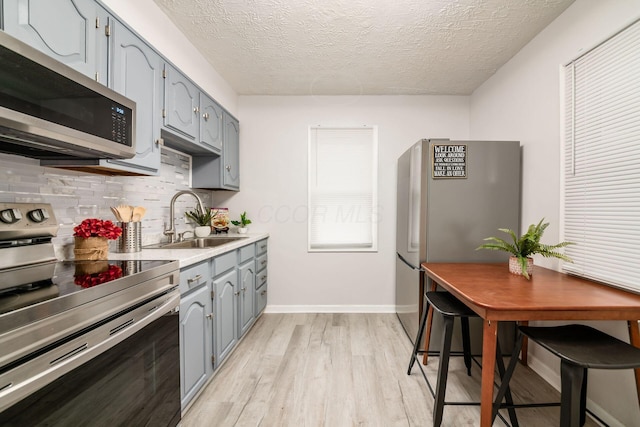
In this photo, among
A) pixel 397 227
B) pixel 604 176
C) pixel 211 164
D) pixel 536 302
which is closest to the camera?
pixel 536 302

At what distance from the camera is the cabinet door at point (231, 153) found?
293 centimetres

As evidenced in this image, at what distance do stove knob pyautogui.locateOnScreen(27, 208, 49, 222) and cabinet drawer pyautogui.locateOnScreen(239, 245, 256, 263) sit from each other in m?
1.37

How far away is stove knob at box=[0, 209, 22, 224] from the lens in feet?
3.47

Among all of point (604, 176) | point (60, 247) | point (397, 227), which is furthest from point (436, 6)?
point (60, 247)

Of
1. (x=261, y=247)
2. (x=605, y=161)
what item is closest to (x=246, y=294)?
(x=261, y=247)

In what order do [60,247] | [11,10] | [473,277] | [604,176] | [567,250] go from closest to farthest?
1. [11,10]
2. [60,247]
3. [604,176]
4. [473,277]
5. [567,250]

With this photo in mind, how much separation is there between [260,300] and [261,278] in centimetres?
23

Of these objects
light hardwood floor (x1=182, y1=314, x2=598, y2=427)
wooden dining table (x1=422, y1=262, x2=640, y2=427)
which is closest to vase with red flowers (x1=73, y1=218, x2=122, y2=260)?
light hardwood floor (x1=182, y1=314, x2=598, y2=427)

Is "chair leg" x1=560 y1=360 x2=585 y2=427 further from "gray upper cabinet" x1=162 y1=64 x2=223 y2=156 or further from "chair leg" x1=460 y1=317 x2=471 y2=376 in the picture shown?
"gray upper cabinet" x1=162 y1=64 x2=223 y2=156

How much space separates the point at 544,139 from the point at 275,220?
2583 mm

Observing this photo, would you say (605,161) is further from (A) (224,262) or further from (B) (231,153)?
(B) (231,153)

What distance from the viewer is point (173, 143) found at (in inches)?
93.8

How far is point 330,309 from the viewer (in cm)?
337

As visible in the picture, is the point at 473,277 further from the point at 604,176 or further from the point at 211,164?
the point at 211,164
